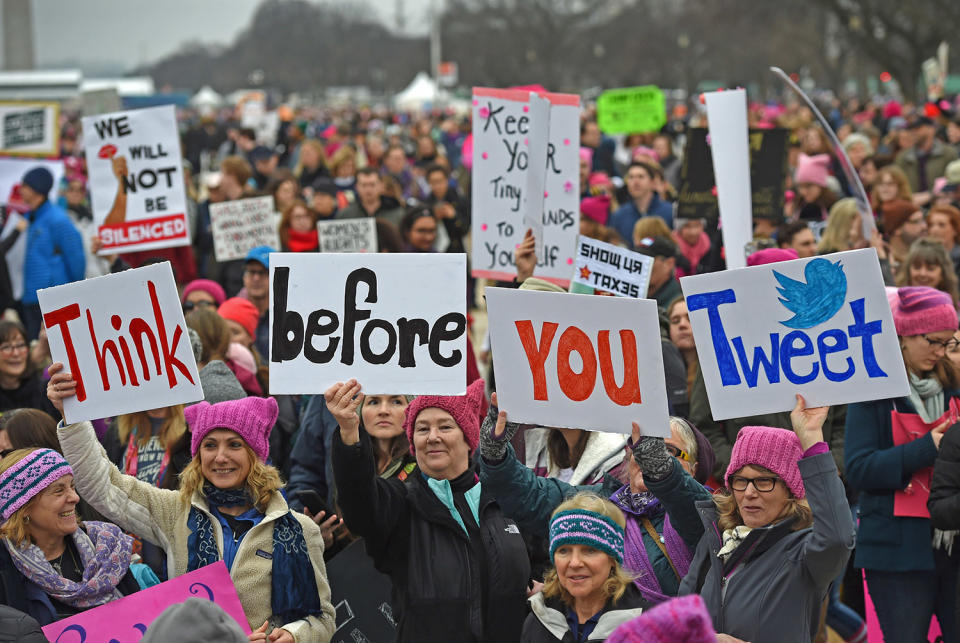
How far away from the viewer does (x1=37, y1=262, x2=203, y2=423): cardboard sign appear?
4.52 m

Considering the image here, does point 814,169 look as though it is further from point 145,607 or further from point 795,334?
point 145,607

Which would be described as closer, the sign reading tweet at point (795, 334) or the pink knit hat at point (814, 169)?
the sign reading tweet at point (795, 334)

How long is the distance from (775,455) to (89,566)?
209cm

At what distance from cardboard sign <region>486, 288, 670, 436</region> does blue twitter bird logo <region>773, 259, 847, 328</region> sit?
408 mm

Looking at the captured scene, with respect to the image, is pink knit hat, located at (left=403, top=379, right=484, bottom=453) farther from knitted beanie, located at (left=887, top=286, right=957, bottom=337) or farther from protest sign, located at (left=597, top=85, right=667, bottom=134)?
protest sign, located at (left=597, top=85, right=667, bottom=134)

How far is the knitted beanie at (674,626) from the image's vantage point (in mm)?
2459

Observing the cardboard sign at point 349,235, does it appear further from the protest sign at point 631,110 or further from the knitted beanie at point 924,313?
the protest sign at point 631,110

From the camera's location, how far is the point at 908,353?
16.6ft

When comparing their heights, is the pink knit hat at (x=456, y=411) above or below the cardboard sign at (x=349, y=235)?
below

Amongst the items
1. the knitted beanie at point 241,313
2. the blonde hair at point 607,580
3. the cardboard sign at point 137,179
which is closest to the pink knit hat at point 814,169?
the cardboard sign at point 137,179

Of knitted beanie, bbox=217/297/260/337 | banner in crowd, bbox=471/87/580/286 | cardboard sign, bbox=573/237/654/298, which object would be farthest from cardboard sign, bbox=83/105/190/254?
cardboard sign, bbox=573/237/654/298

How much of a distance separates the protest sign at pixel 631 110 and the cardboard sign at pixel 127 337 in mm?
12952

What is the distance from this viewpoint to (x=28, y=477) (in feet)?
13.4

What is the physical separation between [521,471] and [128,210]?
5.46 m
